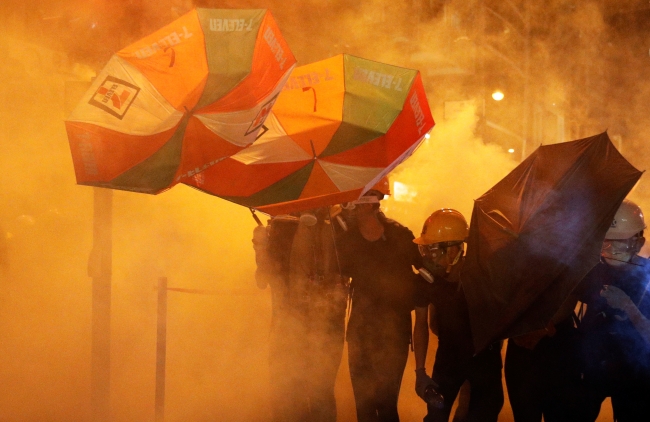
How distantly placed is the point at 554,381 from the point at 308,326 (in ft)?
4.99

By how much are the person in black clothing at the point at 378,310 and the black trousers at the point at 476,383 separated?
0.37 meters

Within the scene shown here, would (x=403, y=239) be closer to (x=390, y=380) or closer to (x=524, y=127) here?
(x=390, y=380)

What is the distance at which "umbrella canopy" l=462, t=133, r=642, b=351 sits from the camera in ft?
9.91

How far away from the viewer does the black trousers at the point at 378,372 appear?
12.3 feet

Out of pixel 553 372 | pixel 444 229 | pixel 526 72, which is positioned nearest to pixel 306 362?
pixel 444 229

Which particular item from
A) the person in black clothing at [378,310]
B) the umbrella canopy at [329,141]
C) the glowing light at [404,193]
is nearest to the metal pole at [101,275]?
the umbrella canopy at [329,141]

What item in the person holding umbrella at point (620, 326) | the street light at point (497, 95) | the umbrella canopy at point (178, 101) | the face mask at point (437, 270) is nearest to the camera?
the umbrella canopy at point (178, 101)

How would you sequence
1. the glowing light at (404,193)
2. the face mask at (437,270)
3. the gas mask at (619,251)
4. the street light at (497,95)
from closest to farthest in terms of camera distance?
the gas mask at (619,251), the face mask at (437,270), the glowing light at (404,193), the street light at (497,95)

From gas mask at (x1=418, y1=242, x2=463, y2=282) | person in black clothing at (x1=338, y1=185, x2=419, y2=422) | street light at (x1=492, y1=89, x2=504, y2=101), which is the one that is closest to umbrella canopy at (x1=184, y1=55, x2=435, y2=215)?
person in black clothing at (x1=338, y1=185, x2=419, y2=422)

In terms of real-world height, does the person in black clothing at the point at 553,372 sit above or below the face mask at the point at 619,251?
below

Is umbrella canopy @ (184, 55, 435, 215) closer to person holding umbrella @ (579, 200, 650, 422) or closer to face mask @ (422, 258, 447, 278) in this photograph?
face mask @ (422, 258, 447, 278)

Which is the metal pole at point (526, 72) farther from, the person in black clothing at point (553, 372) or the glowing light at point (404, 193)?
the person in black clothing at point (553, 372)

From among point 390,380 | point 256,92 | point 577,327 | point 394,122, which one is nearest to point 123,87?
point 256,92

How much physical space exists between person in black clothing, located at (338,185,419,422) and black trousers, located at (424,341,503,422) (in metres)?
0.37
